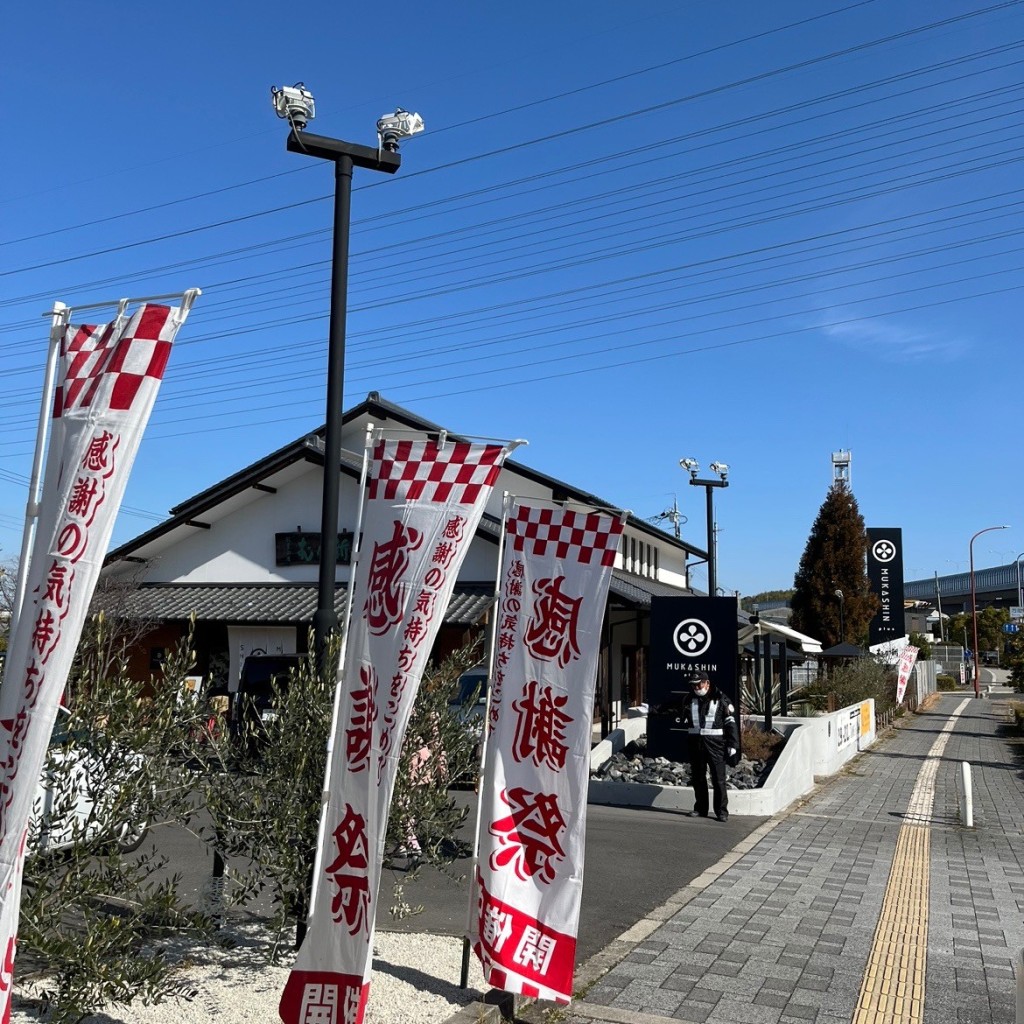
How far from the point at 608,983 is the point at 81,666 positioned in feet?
12.0

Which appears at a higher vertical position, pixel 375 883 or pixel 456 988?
pixel 375 883

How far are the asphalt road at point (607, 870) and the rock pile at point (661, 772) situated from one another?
986 mm

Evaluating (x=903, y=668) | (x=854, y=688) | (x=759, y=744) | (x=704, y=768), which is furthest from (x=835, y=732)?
(x=903, y=668)

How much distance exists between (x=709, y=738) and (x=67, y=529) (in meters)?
9.66

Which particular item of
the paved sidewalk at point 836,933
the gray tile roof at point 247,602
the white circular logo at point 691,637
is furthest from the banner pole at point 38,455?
the gray tile roof at point 247,602

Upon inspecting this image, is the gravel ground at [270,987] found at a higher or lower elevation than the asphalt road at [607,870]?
higher

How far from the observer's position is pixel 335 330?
23.8 ft

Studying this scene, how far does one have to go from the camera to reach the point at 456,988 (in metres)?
5.62

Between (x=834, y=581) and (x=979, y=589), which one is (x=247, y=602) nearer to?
(x=834, y=581)

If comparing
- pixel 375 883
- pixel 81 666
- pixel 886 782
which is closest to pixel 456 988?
pixel 375 883

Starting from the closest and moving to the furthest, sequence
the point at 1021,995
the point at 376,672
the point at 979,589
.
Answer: the point at 1021,995
the point at 376,672
the point at 979,589

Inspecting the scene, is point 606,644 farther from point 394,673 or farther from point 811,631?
point 811,631

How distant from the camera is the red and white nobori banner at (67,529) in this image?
342 centimetres

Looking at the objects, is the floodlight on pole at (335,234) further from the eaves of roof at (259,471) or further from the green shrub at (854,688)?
the green shrub at (854,688)
